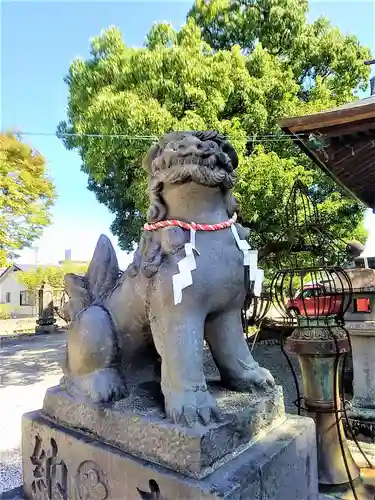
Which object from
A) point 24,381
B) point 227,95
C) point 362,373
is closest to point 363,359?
point 362,373

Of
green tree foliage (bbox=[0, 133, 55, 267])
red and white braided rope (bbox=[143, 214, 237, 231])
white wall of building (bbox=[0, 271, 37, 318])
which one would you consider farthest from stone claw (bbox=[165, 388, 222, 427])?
white wall of building (bbox=[0, 271, 37, 318])

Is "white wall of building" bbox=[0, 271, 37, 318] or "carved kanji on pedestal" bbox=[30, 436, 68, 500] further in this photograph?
"white wall of building" bbox=[0, 271, 37, 318]

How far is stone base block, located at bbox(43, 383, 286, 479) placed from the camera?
1001mm

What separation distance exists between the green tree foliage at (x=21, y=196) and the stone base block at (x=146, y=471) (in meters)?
7.03

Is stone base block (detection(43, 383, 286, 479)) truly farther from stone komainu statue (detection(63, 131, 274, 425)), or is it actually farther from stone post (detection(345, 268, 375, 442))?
stone post (detection(345, 268, 375, 442))

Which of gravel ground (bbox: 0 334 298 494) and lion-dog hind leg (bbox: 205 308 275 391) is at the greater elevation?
lion-dog hind leg (bbox: 205 308 275 391)

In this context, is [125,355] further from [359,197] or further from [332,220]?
[332,220]

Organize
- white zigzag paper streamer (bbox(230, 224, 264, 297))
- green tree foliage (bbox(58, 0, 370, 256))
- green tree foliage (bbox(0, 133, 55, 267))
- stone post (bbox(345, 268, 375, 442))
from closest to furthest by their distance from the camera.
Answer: white zigzag paper streamer (bbox(230, 224, 264, 297))
stone post (bbox(345, 268, 375, 442))
green tree foliage (bbox(58, 0, 370, 256))
green tree foliage (bbox(0, 133, 55, 267))

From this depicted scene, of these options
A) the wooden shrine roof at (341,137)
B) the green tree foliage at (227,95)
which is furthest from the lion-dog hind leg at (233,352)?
the green tree foliage at (227,95)

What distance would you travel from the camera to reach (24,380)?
5.12 metres

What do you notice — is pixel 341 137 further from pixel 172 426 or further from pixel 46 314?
pixel 46 314

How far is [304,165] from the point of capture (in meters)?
6.10

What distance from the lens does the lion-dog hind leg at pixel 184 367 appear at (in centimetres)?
105

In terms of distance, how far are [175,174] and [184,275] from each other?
0.31 metres
